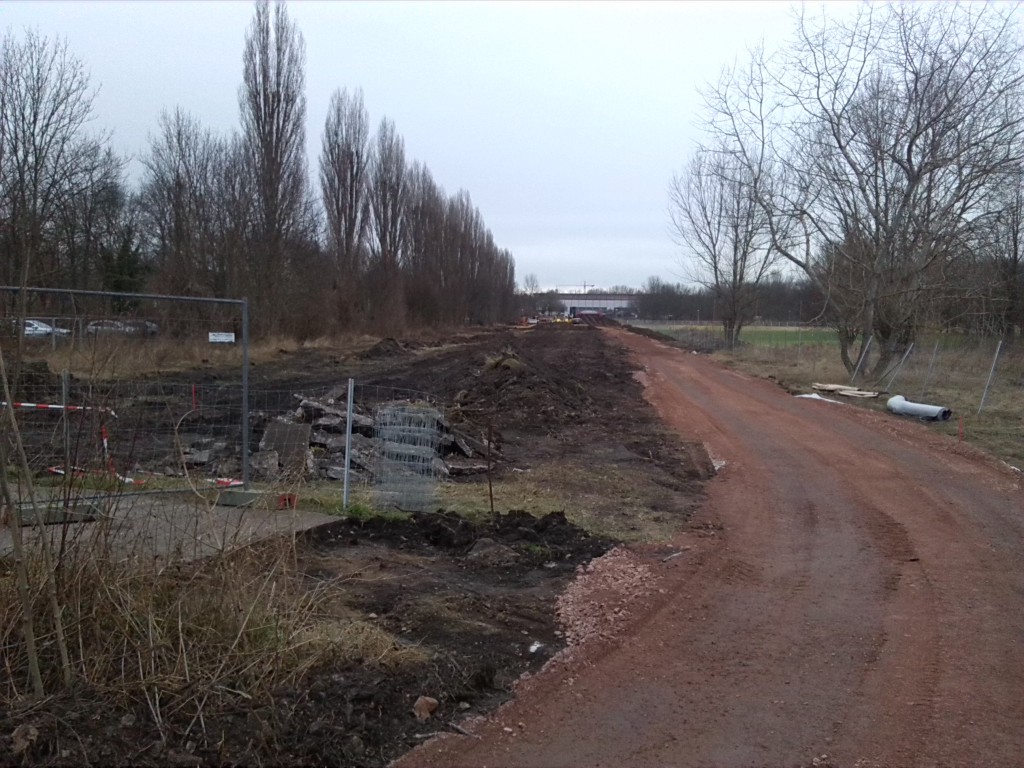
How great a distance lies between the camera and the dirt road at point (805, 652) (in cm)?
410

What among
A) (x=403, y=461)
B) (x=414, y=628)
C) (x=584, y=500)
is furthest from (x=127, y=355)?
(x=584, y=500)

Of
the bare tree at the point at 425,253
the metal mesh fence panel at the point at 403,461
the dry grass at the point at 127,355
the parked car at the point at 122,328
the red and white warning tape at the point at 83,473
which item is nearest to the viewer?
the red and white warning tape at the point at 83,473

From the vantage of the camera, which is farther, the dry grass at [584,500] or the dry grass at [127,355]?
the dry grass at [584,500]

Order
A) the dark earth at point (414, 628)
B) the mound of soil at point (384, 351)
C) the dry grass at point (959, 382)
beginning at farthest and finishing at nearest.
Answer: the mound of soil at point (384, 351), the dry grass at point (959, 382), the dark earth at point (414, 628)

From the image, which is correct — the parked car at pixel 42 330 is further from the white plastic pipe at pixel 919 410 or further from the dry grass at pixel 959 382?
the white plastic pipe at pixel 919 410

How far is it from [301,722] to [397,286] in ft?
178

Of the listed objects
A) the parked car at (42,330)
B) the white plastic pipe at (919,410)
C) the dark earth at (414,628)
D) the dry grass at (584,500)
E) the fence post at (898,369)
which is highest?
the parked car at (42,330)

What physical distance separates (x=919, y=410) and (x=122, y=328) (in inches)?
669

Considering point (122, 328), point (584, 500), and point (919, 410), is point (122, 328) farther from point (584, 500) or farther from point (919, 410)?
point (919, 410)

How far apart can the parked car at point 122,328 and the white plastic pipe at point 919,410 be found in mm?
15857

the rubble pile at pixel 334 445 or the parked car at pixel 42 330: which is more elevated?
the parked car at pixel 42 330

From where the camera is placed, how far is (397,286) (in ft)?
188

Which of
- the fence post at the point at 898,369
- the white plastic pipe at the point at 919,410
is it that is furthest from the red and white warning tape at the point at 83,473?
the fence post at the point at 898,369

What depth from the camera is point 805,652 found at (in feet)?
17.7
